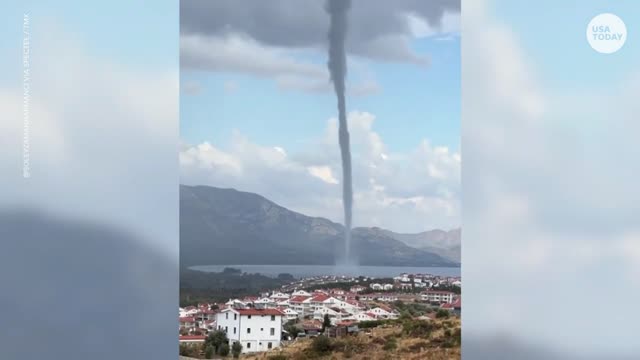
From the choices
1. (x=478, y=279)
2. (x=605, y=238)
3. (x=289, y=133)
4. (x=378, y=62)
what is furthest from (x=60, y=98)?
(x=378, y=62)

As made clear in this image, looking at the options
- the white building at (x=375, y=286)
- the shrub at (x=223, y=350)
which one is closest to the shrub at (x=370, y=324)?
the white building at (x=375, y=286)

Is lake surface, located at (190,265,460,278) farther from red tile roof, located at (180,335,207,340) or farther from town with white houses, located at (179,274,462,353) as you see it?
red tile roof, located at (180,335,207,340)

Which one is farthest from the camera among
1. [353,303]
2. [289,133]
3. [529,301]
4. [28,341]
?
[353,303]

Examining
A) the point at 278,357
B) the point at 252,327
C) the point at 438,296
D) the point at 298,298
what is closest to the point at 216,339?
the point at 252,327

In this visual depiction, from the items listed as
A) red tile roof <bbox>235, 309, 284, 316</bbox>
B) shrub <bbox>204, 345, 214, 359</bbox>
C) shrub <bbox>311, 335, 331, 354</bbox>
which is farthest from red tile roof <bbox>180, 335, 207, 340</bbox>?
shrub <bbox>311, 335, 331, 354</bbox>

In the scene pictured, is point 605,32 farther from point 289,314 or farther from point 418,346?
point 418,346

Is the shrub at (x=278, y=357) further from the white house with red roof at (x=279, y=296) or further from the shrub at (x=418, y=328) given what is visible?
the shrub at (x=418, y=328)

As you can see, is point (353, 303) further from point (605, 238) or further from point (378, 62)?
point (605, 238)
